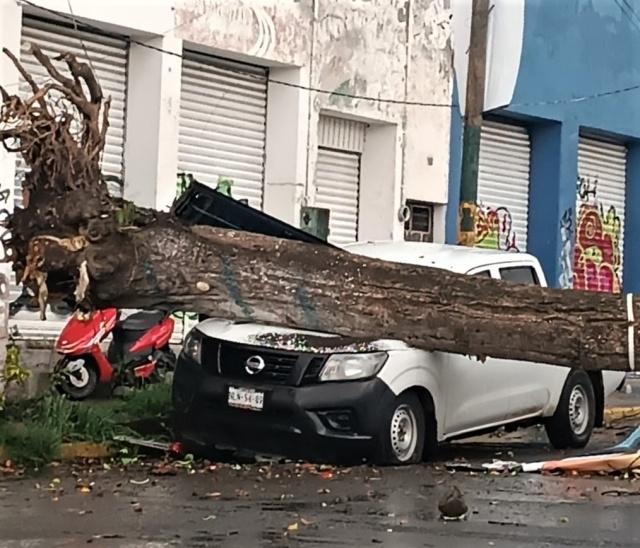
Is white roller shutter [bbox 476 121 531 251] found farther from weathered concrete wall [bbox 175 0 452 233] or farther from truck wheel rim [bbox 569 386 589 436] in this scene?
truck wheel rim [bbox 569 386 589 436]

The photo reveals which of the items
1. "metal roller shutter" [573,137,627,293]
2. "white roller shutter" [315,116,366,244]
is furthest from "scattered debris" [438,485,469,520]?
"metal roller shutter" [573,137,627,293]

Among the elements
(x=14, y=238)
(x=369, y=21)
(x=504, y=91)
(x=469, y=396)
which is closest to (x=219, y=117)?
(x=369, y=21)

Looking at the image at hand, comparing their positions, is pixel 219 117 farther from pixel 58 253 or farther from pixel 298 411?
pixel 58 253

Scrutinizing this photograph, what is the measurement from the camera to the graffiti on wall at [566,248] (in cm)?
2302

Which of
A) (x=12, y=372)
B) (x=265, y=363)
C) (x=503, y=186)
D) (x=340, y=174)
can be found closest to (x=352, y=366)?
(x=265, y=363)

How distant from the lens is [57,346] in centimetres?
1466

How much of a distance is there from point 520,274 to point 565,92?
32.4ft

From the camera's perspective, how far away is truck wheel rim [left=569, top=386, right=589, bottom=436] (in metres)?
13.6

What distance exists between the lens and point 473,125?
56.6ft

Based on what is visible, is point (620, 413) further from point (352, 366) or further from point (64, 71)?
point (64, 71)

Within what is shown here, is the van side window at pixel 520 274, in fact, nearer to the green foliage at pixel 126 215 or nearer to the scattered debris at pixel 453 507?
the scattered debris at pixel 453 507

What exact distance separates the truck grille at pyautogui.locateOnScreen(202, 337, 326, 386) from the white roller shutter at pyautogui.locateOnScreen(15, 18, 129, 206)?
4.16 meters

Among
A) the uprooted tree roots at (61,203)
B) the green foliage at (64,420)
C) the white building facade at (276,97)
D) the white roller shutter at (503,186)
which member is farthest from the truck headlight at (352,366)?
the white roller shutter at (503,186)

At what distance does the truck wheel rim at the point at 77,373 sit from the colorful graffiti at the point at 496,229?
881 cm
